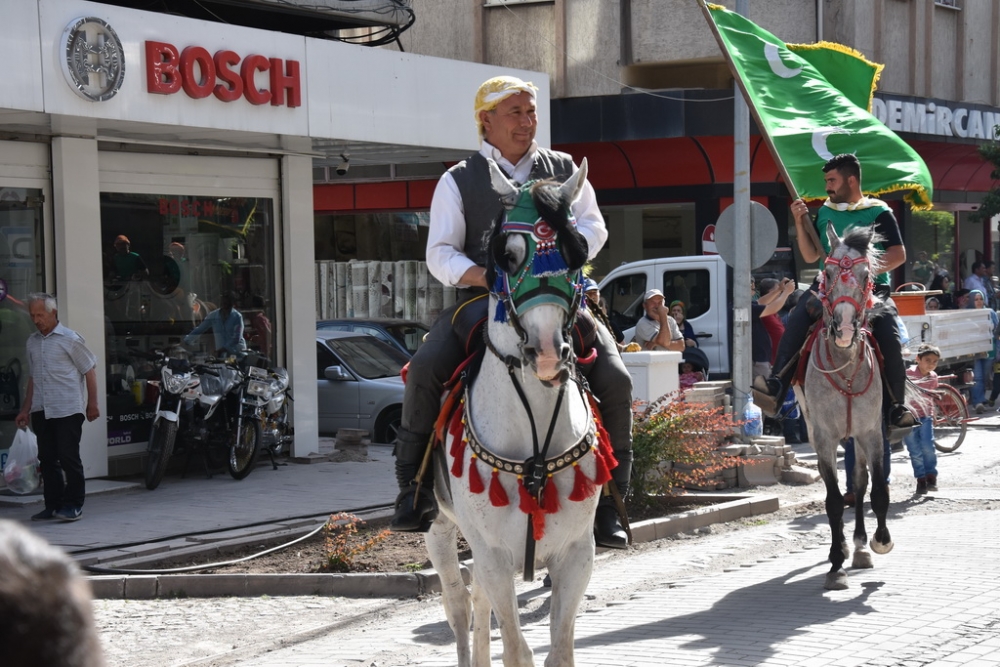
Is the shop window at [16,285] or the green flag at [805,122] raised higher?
the green flag at [805,122]

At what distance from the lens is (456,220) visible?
5.86 metres

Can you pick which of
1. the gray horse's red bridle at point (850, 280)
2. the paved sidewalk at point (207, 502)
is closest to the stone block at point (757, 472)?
the paved sidewalk at point (207, 502)

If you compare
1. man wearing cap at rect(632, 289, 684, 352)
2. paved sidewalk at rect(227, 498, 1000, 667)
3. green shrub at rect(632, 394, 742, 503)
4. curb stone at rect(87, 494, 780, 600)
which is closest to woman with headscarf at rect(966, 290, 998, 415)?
man wearing cap at rect(632, 289, 684, 352)

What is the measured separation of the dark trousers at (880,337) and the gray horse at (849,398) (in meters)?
0.10

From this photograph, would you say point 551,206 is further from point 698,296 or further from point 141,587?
point 698,296

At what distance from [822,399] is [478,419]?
187 inches

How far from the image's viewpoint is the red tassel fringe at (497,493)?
5.18 m

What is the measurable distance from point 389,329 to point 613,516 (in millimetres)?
13044

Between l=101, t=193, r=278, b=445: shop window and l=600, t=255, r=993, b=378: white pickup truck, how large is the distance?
5.93 meters

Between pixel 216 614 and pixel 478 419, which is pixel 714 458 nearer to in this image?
pixel 216 614

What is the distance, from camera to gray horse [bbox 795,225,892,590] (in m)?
8.86

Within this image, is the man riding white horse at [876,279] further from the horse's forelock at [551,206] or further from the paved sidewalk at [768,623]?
the horse's forelock at [551,206]

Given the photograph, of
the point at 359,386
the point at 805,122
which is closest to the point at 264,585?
the point at 805,122

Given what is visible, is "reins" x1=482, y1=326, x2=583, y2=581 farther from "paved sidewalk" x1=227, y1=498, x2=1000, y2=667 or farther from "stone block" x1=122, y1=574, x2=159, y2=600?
"stone block" x1=122, y1=574, x2=159, y2=600
